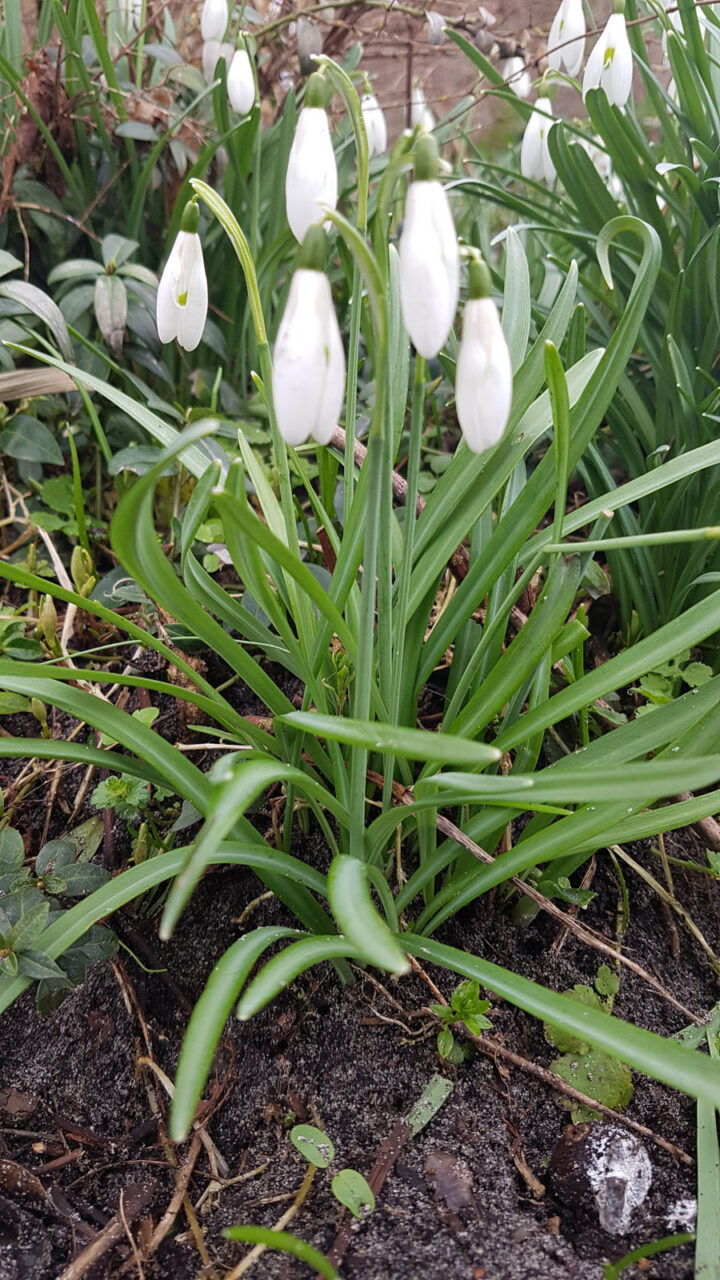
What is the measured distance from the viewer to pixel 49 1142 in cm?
102

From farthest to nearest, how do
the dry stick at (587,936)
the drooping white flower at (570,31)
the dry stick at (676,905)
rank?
the drooping white flower at (570,31) < the dry stick at (676,905) < the dry stick at (587,936)

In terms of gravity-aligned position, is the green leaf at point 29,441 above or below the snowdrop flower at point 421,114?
below

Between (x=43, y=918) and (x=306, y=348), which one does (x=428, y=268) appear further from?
(x=43, y=918)

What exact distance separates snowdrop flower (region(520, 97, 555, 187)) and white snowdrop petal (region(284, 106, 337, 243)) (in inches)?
46.9

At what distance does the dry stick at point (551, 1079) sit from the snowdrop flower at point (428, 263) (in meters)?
0.80

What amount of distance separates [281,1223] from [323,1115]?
0.48ft

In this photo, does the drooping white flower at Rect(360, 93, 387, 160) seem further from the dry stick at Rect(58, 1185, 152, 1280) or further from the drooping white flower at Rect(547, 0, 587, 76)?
the dry stick at Rect(58, 1185, 152, 1280)

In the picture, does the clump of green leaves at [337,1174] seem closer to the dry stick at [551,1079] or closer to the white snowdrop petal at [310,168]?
the dry stick at [551,1079]

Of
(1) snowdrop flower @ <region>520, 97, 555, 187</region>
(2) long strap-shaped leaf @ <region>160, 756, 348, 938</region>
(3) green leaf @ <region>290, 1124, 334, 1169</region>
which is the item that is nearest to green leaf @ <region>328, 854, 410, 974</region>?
(2) long strap-shaped leaf @ <region>160, 756, 348, 938</region>

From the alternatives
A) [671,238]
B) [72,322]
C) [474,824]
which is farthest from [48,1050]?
[671,238]

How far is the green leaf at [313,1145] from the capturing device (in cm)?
94

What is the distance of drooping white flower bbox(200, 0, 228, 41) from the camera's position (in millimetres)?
1810

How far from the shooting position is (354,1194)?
2.94 ft

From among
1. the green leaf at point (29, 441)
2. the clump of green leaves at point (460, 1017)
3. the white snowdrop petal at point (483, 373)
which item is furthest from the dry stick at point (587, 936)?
the green leaf at point (29, 441)
